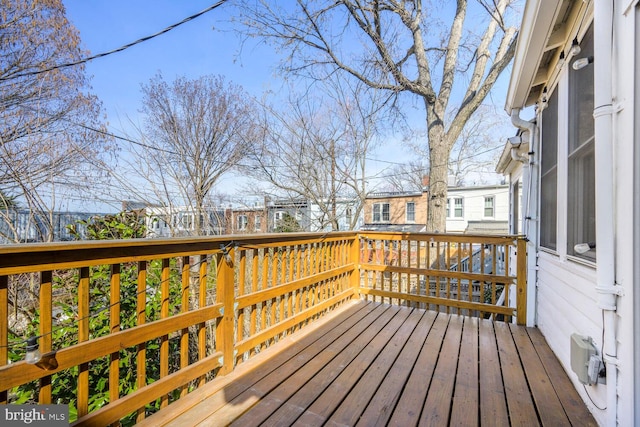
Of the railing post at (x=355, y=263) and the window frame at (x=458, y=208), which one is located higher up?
the window frame at (x=458, y=208)

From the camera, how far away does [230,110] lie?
9.91 metres

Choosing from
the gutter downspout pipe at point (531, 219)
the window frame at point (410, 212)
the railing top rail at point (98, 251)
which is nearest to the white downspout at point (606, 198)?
the gutter downspout pipe at point (531, 219)

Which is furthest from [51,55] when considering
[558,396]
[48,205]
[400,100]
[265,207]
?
[558,396]

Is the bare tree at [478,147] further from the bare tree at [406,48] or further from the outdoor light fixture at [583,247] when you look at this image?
the outdoor light fixture at [583,247]

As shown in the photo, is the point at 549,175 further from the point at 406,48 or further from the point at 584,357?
the point at 406,48

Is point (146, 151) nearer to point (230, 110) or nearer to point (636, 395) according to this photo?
point (230, 110)

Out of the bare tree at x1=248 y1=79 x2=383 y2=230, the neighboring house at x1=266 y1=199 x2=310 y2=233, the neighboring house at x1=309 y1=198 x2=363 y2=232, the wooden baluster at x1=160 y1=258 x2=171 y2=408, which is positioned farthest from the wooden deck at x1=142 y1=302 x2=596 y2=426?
the neighboring house at x1=266 y1=199 x2=310 y2=233

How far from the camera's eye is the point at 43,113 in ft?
16.2

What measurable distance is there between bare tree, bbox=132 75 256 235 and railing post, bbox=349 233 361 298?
3.75 metres

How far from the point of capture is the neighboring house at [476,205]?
14.8 m

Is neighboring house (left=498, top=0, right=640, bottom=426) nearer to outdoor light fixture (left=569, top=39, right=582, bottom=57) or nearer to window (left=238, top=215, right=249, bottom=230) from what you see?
outdoor light fixture (left=569, top=39, right=582, bottom=57)

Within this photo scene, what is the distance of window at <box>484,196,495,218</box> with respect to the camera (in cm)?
1512

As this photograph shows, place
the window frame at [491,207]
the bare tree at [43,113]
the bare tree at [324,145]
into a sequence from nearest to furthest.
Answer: the bare tree at [43,113], the bare tree at [324,145], the window frame at [491,207]

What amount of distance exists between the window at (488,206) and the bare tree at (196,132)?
12.2 meters
